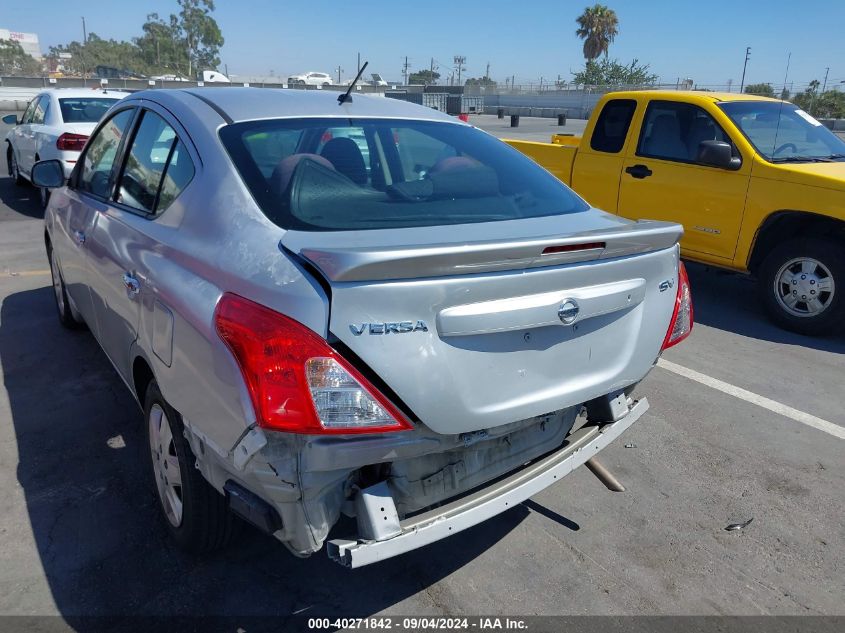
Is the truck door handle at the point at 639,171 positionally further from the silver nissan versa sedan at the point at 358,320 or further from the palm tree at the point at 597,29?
the palm tree at the point at 597,29

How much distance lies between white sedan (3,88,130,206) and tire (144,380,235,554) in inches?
296

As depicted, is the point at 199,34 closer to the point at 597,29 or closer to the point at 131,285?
the point at 597,29

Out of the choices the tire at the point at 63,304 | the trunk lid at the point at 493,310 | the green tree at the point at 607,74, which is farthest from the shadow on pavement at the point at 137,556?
the green tree at the point at 607,74

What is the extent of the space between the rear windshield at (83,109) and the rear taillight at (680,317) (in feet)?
31.3

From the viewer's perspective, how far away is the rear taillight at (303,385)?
1.95 meters

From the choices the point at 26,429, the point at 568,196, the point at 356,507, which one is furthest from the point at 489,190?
the point at 26,429

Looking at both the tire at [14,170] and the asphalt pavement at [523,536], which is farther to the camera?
the tire at [14,170]

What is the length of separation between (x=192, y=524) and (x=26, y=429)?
186 centimetres

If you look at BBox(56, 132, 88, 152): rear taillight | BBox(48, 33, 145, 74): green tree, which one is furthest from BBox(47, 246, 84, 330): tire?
BBox(48, 33, 145, 74): green tree

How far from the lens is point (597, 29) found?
6247 cm

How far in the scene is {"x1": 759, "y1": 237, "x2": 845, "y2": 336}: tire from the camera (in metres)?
5.66

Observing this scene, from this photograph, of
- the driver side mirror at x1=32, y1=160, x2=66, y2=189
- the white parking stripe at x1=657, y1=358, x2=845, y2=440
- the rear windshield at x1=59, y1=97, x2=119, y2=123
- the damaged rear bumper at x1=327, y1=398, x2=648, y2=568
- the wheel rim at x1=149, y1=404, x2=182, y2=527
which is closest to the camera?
the damaged rear bumper at x1=327, y1=398, x2=648, y2=568

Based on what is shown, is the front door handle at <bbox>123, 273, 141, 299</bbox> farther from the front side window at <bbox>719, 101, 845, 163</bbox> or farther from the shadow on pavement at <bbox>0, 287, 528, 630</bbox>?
the front side window at <bbox>719, 101, 845, 163</bbox>

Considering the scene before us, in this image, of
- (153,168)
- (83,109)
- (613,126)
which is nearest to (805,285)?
(613,126)
